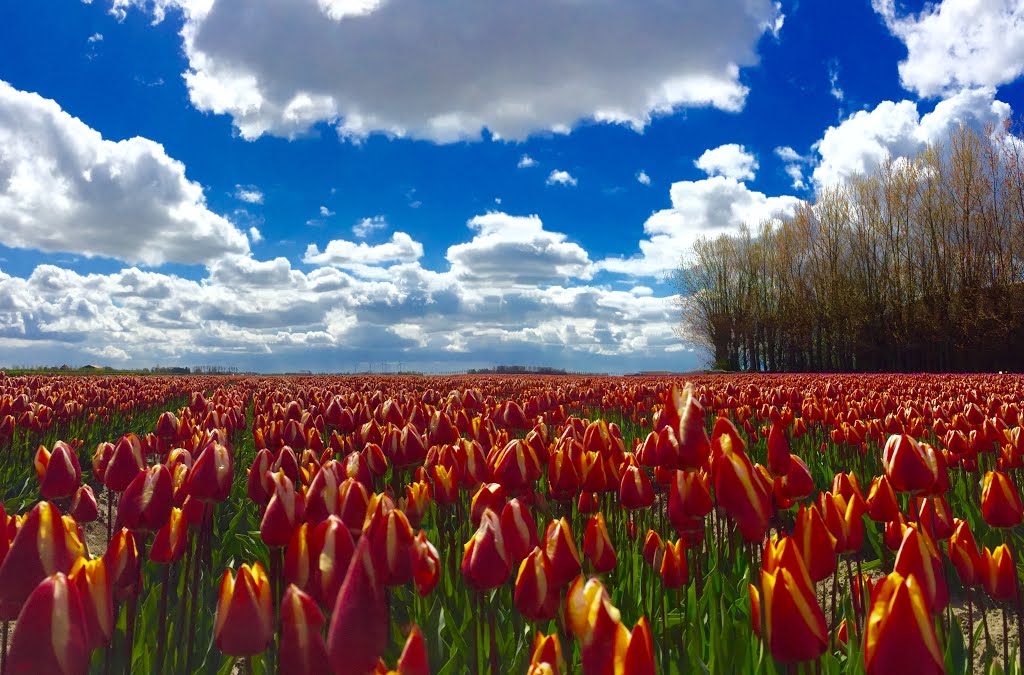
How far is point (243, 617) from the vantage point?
1.43 meters

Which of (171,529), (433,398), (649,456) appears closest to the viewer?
(171,529)

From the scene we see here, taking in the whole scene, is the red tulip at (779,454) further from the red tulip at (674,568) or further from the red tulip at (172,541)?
the red tulip at (172,541)

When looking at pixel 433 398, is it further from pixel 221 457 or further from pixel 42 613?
pixel 42 613

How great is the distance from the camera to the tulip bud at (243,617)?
1.42 m

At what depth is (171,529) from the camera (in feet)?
7.04

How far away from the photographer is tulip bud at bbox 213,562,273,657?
142 centimetres

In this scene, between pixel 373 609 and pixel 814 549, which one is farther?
pixel 814 549

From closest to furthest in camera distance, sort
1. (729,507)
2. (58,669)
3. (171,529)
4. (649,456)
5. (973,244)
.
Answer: (58,669), (729,507), (171,529), (649,456), (973,244)

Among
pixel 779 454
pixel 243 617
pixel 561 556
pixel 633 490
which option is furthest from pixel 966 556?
pixel 243 617

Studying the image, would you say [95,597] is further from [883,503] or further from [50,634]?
[883,503]

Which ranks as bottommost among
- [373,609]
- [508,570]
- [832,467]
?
[832,467]

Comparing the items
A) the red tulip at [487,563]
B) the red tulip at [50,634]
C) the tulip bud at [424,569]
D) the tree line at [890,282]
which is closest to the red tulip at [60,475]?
the tulip bud at [424,569]

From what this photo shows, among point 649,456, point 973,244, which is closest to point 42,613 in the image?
point 649,456

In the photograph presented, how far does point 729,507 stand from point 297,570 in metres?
1.23
